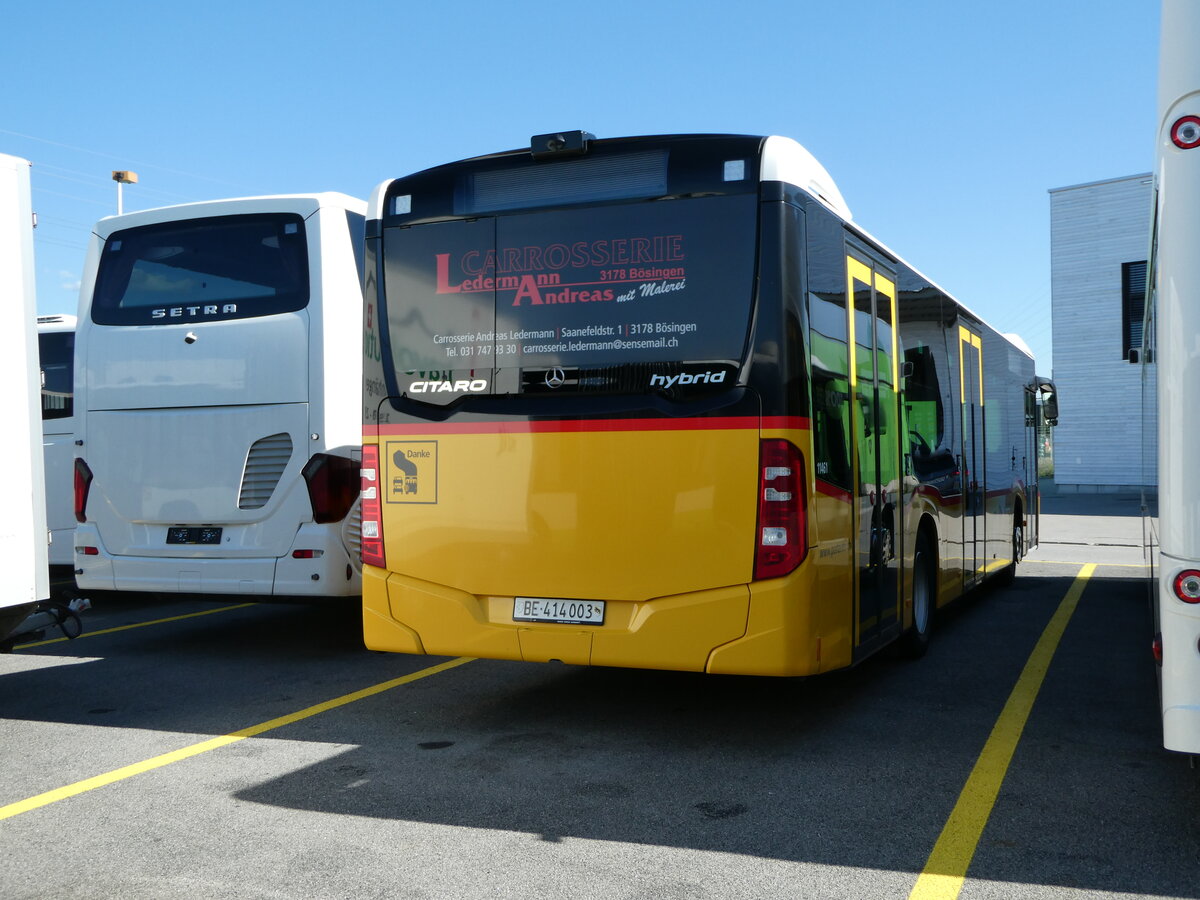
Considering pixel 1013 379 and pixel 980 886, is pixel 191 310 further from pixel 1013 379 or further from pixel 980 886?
pixel 1013 379

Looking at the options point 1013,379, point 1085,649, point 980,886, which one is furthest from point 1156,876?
point 1013,379

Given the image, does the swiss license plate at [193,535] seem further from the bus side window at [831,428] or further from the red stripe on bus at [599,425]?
Answer: the bus side window at [831,428]

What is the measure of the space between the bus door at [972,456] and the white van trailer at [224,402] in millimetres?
5059

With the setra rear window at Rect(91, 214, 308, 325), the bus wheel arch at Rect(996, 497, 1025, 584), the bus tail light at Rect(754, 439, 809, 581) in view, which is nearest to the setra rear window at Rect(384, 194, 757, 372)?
the bus tail light at Rect(754, 439, 809, 581)

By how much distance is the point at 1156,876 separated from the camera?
3990mm

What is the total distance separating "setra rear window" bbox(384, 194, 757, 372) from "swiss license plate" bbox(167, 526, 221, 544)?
278 centimetres

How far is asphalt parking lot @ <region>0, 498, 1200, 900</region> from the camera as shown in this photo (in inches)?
160

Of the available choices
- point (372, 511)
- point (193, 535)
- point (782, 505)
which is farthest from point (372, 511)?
point (193, 535)

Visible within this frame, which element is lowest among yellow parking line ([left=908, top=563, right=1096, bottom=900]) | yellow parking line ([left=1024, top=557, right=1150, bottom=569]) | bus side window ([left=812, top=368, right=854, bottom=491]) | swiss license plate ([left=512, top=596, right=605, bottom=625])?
yellow parking line ([left=1024, top=557, right=1150, bottom=569])

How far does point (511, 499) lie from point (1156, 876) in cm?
332

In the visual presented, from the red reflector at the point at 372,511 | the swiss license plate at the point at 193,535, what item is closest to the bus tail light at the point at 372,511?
the red reflector at the point at 372,511

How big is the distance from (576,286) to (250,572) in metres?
3.70

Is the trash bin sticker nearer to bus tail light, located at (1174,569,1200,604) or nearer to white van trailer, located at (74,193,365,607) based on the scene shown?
white van trailer, located at (74,193,365,607)

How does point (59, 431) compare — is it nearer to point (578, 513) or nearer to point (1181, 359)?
point (578, 513)
